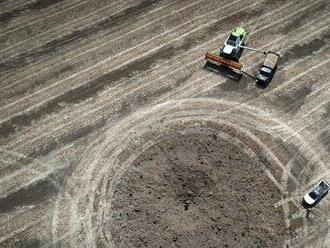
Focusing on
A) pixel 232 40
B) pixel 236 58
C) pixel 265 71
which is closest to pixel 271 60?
pixel 265 71

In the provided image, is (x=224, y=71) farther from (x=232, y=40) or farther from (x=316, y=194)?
(x=316, y=194)

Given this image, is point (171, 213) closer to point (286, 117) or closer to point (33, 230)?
point (33, 230)

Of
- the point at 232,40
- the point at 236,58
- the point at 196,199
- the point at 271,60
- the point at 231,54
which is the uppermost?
the point at 232,40

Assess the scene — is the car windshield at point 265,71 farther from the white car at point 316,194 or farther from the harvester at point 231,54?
the white car at point 316,194

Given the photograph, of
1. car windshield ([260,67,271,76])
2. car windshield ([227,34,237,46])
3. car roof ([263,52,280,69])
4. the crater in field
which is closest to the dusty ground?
the crater in field

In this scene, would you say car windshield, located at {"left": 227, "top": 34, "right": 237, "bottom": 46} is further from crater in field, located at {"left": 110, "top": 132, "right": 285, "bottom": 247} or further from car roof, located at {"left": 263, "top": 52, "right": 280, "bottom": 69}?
crater in field, located at {"left": 110, "top": 132, "right": 285, "bottom": 247}

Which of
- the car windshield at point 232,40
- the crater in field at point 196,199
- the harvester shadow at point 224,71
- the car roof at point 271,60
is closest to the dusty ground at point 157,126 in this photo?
the crater in field at point 196,199
